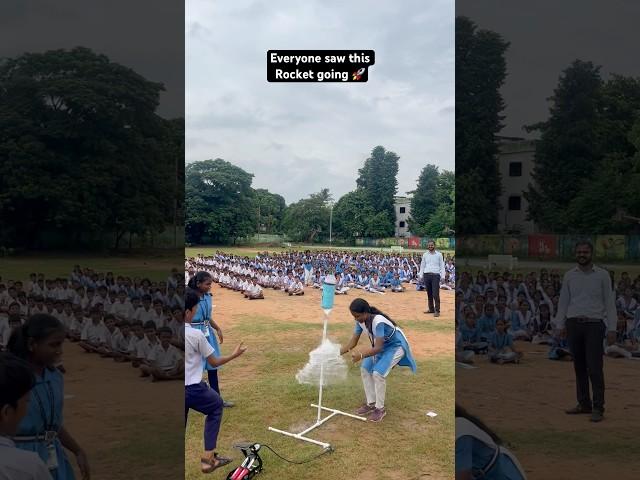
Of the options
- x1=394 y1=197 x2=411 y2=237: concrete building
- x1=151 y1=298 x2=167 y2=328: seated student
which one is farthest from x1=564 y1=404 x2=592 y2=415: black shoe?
x1=394 y1=197 x2=411 y2=237: concrete building

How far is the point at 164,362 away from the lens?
8.25 ft

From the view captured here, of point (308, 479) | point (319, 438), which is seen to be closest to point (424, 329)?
point (319, 438)

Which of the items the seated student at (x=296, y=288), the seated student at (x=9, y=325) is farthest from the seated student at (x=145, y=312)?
the seated student at (x=296, y=288)

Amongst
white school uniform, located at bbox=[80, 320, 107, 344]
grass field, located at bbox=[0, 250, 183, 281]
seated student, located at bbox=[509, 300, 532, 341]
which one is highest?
grass field, located at bbox=[0, 250, 183, 281]

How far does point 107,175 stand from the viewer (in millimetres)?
1998

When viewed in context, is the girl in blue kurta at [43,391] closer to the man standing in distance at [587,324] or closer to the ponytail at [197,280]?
the ponytail at [197,280]

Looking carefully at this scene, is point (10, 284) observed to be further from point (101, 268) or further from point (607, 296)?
point (607, 296)

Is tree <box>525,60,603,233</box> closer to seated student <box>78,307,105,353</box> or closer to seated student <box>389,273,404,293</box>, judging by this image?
seated student <box>78,307,105,353</box>

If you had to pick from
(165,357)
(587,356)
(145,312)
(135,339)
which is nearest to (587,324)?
(587,356)

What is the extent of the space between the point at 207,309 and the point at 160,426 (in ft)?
2.95

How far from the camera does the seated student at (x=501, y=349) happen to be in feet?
5.93

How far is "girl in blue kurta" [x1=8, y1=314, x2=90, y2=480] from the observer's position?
4.34 ft

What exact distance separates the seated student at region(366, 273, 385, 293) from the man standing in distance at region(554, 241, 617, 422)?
359 inches

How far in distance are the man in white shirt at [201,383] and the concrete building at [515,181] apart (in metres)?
1.27
